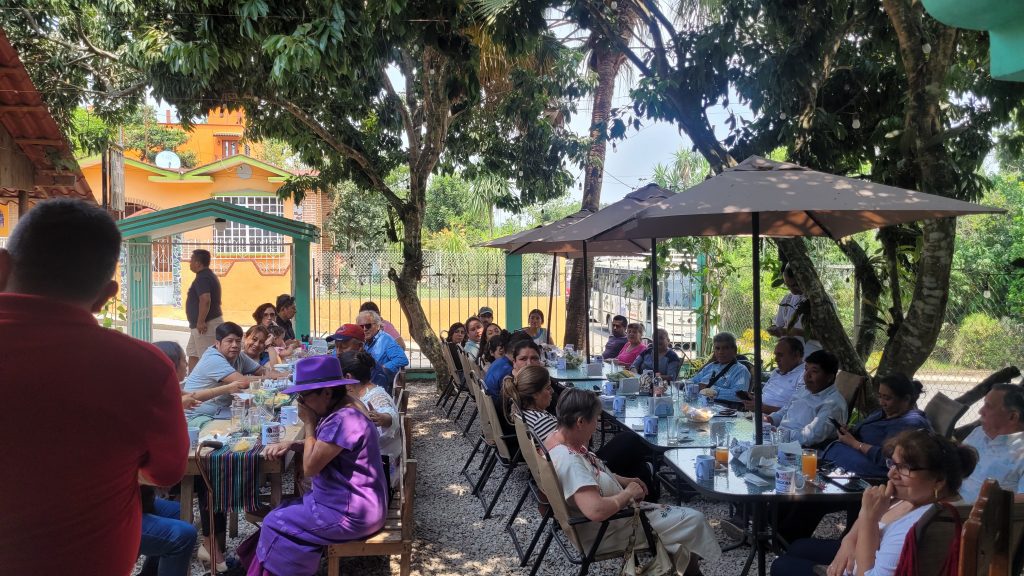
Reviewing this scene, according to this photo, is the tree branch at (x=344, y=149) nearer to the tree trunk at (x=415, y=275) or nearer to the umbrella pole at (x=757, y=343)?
the tree trunk at (x=415, y=275)

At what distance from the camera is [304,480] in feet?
14.4

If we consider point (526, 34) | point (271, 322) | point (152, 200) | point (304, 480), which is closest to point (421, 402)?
point (271, 322)

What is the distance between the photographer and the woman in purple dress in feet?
11.8

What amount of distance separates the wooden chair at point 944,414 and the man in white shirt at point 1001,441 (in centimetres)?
111

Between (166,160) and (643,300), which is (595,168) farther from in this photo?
(166,160)

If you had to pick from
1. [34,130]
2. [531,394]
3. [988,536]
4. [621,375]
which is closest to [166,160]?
[34,130]

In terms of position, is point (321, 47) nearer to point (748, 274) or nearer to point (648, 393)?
point (648, 393)

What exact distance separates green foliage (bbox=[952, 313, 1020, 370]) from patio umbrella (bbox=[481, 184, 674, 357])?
4.66m

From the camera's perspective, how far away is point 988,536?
6.81 ft

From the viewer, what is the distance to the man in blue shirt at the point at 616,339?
9641mm

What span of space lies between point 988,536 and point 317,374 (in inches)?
107

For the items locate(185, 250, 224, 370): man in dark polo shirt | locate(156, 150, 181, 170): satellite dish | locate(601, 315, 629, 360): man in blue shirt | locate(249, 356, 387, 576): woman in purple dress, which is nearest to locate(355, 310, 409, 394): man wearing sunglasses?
locate(185, 250, 224, 370): man in dark polo shirt

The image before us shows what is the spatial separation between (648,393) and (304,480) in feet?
10.2

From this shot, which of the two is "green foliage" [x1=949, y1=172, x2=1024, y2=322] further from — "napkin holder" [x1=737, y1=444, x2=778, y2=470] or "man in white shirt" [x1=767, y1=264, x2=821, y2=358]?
"napkin holder" [x1=737, y1=444, x2=778, y2=470]
